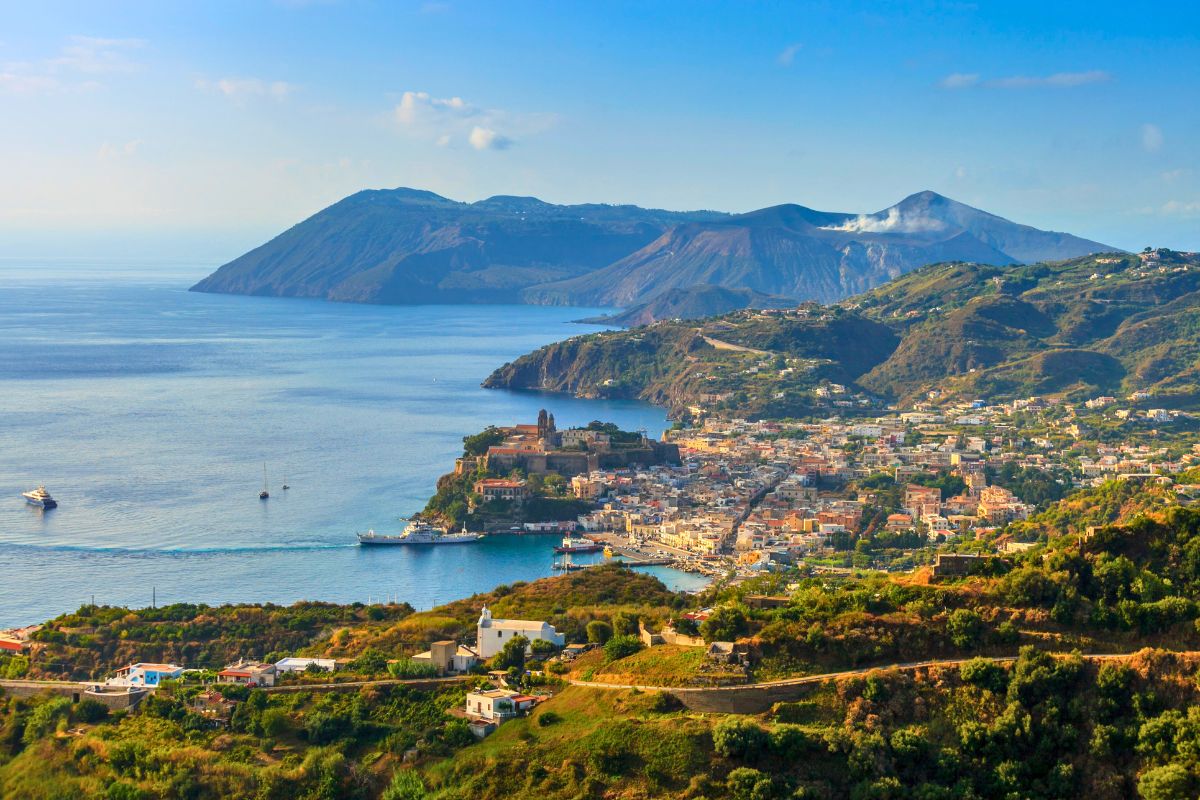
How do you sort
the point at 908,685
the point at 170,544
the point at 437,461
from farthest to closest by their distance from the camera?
the point at 437,461, the point at 170,544, the point at 908,685

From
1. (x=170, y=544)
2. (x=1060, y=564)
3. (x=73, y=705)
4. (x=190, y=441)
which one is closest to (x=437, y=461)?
(x=190, y=441)

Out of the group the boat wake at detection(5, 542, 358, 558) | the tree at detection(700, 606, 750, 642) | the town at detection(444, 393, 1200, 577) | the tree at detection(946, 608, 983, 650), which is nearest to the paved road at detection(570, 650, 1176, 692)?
the tree at detection(946, 608, 983, 650)

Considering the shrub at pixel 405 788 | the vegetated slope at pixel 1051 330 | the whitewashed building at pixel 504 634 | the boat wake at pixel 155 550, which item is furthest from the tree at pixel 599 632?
the vegetated slope at pixel 1051 330

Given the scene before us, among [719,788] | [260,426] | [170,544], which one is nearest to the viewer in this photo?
[719,788]

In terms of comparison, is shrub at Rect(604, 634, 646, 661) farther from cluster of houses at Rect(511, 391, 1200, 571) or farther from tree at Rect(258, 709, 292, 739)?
cluster of houses at Rect(511, 391, 1200, 571)

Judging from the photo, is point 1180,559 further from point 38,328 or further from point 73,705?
point 38,328

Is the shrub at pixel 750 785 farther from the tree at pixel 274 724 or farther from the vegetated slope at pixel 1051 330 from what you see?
the vegetated slope at pixel 1051 330

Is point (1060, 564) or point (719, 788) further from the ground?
point (1060, 564)
